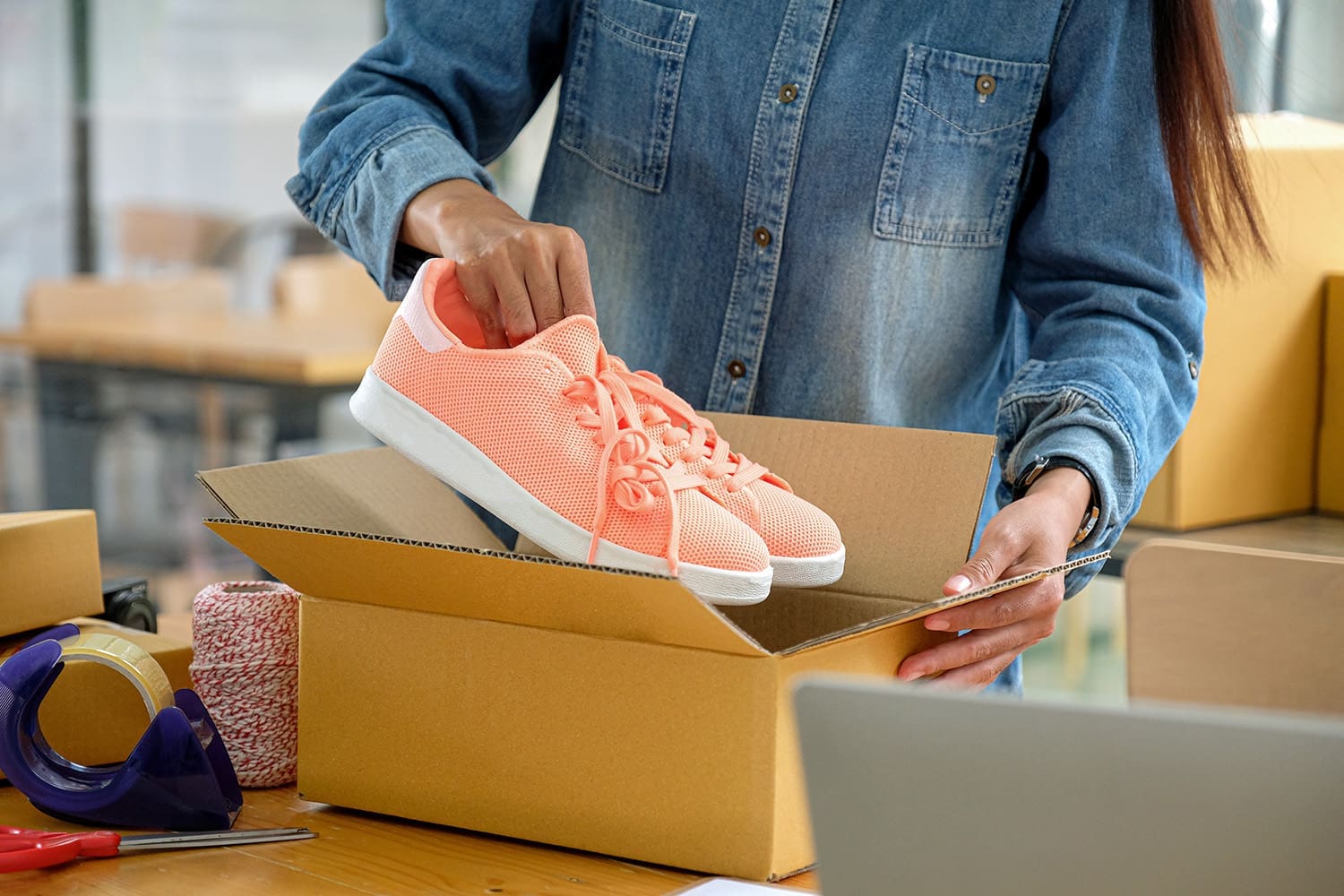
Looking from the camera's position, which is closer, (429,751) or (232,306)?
(429,751)

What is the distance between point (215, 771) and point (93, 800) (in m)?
0.05

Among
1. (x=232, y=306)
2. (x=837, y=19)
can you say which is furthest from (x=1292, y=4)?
(x=232, y=306)

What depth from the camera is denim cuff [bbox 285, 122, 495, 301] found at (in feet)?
2.73

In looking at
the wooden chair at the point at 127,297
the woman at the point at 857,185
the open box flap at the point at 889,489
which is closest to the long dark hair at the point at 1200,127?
the woman at the point at 857,185

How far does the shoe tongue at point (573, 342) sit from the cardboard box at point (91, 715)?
10.3 inches

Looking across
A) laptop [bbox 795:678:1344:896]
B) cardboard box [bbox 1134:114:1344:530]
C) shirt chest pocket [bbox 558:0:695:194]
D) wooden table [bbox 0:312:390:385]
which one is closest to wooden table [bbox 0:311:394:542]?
wooden table [bbox 0:312:390:385]

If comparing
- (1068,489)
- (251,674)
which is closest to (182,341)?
(251,674)

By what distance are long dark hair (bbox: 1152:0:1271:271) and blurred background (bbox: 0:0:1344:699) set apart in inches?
80.1

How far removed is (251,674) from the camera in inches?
27.4

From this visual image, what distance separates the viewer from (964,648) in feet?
2.26

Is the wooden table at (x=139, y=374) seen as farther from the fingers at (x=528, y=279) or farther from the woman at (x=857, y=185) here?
the fingers at (x=528, y=279)

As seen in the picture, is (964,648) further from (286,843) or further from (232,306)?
(232,306)

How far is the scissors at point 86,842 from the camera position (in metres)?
0.58

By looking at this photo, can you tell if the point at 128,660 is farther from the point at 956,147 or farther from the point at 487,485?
the point at 956,147
